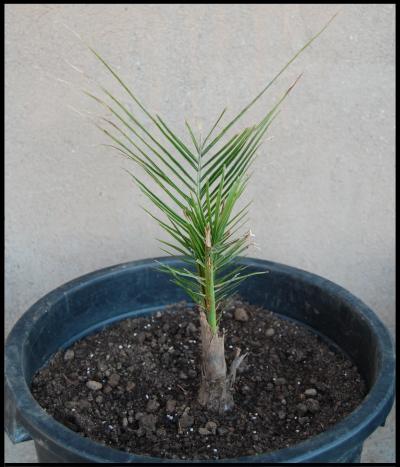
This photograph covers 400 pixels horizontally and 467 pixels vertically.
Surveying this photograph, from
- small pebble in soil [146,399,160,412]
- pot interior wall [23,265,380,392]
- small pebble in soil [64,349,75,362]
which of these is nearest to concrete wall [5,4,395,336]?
pot interior wall [23,265,380,392]

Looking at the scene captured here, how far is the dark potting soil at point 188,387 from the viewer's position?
110 centimetres

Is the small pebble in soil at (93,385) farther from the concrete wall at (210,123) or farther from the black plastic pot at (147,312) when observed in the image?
the concrete wall at (210,123)

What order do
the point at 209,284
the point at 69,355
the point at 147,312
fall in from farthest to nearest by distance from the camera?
the point at 147,312
the point at 69,355
the point at 209,284

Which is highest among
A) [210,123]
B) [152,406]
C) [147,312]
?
[210,123]

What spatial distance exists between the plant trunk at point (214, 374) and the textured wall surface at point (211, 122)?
21.0 inches

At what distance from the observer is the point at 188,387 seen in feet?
4.03

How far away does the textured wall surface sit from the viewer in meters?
1.43

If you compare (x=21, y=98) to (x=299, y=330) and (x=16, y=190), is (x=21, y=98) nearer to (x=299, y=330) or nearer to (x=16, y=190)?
(x=16, y=190)

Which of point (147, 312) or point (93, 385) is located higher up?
point (147, 312)

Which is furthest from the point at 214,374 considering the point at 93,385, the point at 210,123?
the point at 210,123

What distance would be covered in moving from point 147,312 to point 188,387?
0.23 metres

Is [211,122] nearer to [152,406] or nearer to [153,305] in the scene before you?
[153,305]

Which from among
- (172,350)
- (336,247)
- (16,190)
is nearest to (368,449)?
(336,247)

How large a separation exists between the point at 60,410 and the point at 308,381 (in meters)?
0.44
